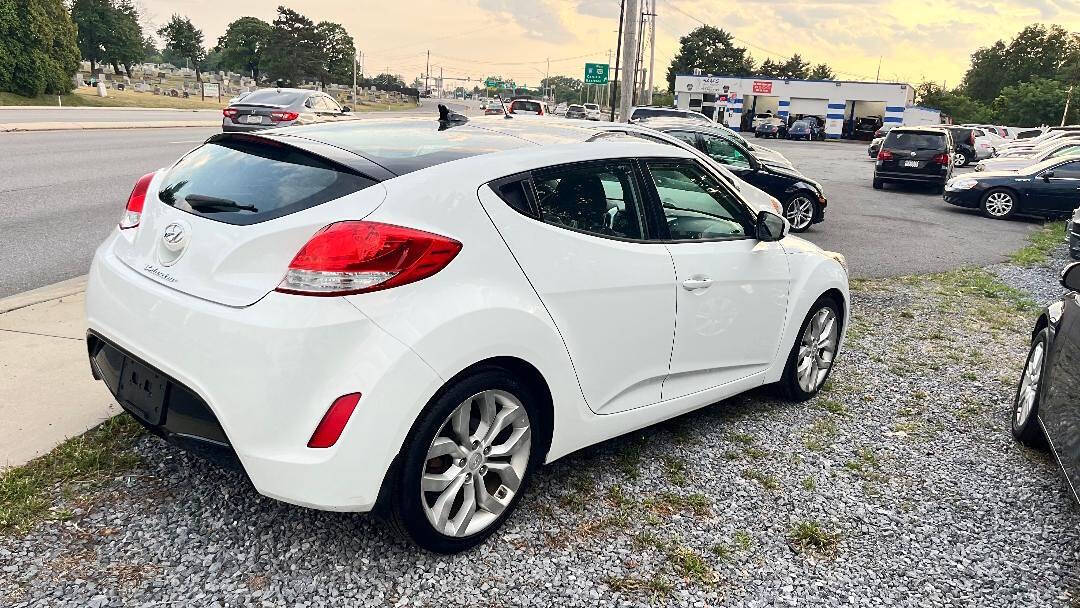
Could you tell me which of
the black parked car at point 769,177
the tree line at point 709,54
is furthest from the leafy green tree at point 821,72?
the black parked car at point 769,177

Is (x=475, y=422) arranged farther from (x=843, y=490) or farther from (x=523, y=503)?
(x=843, y=490)

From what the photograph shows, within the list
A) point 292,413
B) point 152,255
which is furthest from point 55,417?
point 292,413

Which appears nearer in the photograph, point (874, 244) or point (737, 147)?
point (874, 244)

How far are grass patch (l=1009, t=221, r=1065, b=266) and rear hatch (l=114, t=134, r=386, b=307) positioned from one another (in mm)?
11224

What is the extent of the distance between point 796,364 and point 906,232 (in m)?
10.3

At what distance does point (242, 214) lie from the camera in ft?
8.79

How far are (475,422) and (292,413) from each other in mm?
705

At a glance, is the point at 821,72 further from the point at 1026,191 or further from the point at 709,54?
the point at 1026,191

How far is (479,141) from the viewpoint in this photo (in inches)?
129

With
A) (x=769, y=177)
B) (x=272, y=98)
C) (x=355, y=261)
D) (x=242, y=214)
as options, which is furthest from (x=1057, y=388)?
(x=272, y=98)

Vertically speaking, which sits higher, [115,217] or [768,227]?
[768,227]

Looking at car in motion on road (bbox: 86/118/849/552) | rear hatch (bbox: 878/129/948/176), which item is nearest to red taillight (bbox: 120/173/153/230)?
car in motion on road (bbox: 86/118/849/552)

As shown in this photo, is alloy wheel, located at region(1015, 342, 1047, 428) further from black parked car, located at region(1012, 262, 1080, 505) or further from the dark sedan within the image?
the dark sedan

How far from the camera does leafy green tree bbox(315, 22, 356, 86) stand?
296 ft
